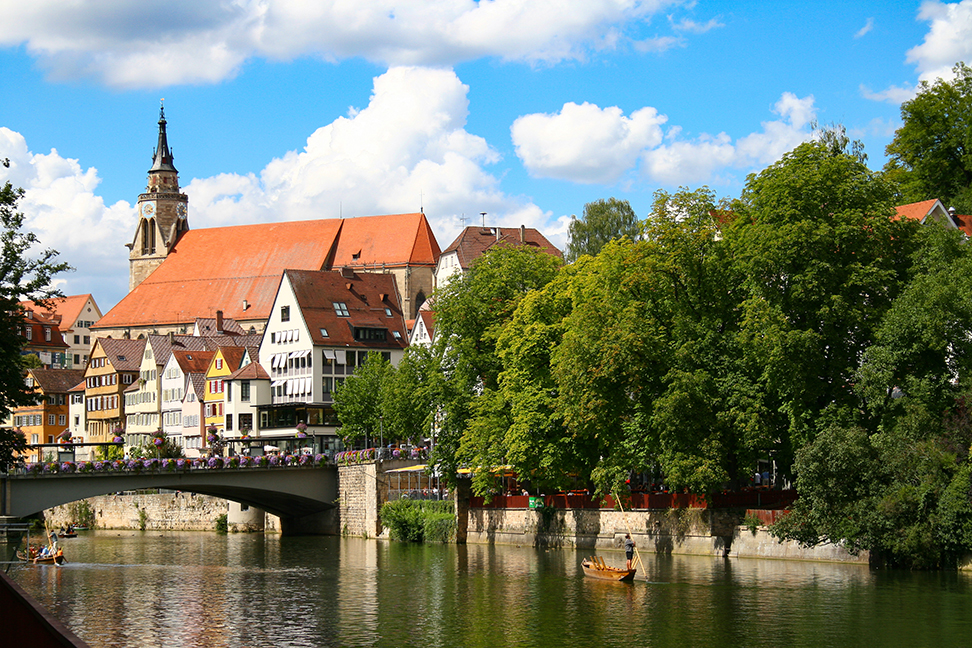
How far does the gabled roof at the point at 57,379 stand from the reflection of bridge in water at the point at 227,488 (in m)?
54.1

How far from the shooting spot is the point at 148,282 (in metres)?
137

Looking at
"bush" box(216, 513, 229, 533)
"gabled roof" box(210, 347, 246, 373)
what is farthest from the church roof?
"bush" box(216, 513, 229, 533)

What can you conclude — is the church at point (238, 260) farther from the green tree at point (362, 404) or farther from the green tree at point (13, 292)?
the green tree at point (13, 292)

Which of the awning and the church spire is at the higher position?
the church spire

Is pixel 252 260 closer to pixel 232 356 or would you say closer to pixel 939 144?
pixel 232 356

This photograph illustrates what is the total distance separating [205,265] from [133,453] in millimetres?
63107

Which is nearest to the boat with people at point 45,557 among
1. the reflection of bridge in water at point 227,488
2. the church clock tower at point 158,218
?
the reflection of bridge in water at point 227,488

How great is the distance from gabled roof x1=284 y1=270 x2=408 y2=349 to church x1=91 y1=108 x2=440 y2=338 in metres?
16.1

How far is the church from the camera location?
4838 inches

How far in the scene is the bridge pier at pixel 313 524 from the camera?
6900 centimetres

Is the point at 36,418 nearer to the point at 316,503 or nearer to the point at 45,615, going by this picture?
the point at 316,503

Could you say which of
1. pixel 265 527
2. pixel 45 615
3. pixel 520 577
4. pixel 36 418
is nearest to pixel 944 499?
pixel 520 577

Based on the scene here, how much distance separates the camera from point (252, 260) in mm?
131125

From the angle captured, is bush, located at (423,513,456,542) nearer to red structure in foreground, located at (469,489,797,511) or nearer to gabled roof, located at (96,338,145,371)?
red structure in foreground, located at (469,489,797,511)
